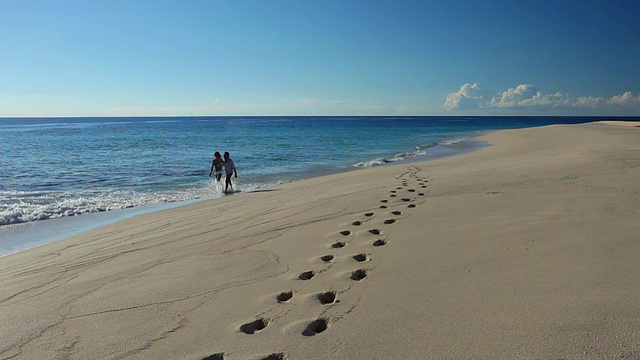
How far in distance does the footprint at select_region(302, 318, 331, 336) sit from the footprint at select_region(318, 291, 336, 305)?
1.05ft

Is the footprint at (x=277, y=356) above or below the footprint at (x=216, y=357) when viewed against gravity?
above

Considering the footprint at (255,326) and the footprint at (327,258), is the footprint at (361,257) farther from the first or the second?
the footprint at (255,326)

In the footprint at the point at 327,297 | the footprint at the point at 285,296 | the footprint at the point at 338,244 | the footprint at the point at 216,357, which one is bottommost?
the footprint at the point at 216,357

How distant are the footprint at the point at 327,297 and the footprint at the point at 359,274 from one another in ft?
1.27

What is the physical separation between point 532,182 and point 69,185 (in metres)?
15.7

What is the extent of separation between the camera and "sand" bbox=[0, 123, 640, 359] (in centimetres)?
267

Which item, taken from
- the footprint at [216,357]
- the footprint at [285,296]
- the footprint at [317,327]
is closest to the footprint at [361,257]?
the footprint at [285,296]

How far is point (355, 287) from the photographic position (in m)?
3.58

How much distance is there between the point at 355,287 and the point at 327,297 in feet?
0.95

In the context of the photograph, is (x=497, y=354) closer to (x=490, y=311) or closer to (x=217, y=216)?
(x=490, y=311)

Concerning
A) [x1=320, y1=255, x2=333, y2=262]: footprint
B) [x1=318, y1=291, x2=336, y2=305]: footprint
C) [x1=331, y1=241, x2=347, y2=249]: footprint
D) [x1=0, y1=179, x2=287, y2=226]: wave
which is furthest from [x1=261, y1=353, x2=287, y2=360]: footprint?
[x1=0, y1=179, x2=287, y2=226]: wave

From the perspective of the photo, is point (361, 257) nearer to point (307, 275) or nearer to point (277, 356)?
point (307, 275)

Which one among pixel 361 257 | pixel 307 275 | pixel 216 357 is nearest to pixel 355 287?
pixel 307 275

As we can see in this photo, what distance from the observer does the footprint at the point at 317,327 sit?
2907 mm
